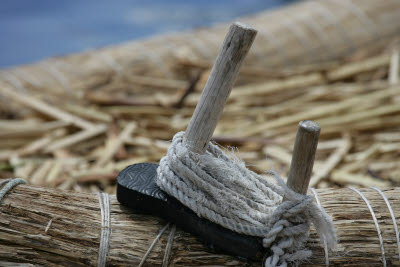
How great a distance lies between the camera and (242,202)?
43.3 inches

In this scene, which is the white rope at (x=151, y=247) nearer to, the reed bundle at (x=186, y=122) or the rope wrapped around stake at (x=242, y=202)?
the rope wrapped around stake at (x=242, y=202)

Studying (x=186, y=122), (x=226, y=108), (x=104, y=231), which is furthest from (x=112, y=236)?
(x=226, y=108)

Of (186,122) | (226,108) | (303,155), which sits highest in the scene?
(226,108)

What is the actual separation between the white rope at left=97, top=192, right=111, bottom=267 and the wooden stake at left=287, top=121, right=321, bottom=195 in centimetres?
44

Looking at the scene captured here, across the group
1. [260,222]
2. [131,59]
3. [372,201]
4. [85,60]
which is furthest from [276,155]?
[85,60]

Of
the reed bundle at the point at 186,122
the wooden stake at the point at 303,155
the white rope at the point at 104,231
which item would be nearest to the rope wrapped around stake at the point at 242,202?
the wooden stake at the point at 303,155

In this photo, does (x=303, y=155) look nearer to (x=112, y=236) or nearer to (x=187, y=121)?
(x=112, y=236)

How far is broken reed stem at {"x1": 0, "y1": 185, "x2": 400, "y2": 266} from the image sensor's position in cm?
108

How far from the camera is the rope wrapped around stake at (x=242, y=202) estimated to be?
103 cm

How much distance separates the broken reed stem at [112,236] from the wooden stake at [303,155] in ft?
0.64

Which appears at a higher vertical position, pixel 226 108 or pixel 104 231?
pixel 226 108

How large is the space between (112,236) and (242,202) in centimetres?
32

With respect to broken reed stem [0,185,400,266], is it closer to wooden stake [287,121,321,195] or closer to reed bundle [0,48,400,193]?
wooden stake [287,121,321,195]

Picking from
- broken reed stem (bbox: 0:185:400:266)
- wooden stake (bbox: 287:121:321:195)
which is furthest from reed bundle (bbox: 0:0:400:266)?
wooden stake (bbox: 287:121:321:195)
